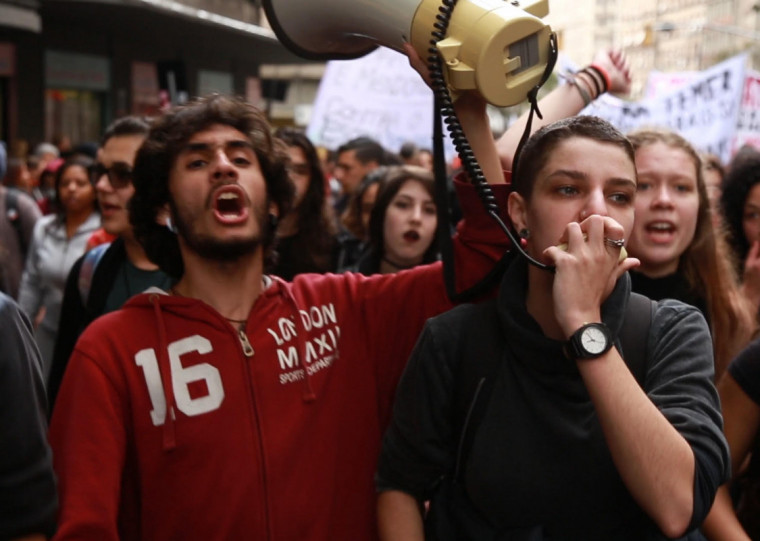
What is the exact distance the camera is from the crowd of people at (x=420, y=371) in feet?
6.42

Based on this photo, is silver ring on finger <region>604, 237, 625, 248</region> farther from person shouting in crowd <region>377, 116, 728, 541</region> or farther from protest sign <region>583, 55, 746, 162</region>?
protest sign <region>583, 55, 746, 162</region>

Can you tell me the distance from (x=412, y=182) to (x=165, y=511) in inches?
115

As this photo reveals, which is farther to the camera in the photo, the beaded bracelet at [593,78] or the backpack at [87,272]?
the backpack at [87,272]

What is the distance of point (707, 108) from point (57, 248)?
4042 mm

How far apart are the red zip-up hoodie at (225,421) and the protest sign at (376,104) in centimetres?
556

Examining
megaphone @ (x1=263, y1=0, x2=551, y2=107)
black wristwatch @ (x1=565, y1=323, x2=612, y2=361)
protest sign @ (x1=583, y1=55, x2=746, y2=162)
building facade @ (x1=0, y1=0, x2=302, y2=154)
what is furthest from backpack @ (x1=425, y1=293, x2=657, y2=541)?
building facade @ (x1=0, y1=0, x2=302, y2=154)

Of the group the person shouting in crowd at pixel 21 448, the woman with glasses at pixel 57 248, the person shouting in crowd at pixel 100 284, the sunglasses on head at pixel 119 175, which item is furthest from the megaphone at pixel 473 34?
the woman with glasses at pixel 57 248

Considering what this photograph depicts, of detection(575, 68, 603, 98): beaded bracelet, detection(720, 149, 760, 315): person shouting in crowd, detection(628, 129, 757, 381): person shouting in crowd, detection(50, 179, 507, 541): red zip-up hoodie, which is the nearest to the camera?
detection(50, 179, 507, 541): red zip-up hoodie

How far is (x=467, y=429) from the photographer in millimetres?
2137

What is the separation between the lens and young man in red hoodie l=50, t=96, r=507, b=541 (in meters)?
2.40

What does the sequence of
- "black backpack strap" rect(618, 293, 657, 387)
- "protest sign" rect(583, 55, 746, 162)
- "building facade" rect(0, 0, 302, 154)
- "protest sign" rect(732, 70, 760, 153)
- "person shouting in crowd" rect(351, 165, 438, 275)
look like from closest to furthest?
1. "black backpack strap" rect(618, 293, 657, 387)
2. "person shouting in crowd" rect(351, 165, 438, 275)
3. "protest sign" rect(583, 55, 746, 162)
4. "protest sign" rect(732, 70, 760, 153)
5. "building facade" rect(0, 0, 302, 154)

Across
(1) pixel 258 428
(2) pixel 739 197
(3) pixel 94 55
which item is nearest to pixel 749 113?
(2) pixel 739 197

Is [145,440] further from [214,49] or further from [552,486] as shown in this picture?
[214,49]

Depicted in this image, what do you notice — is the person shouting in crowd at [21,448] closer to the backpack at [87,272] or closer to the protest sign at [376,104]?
the backpack at [87,272]
